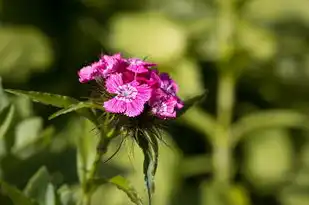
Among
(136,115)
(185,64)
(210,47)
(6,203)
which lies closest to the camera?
(136,115)

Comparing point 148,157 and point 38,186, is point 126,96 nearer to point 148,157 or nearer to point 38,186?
point 148,157

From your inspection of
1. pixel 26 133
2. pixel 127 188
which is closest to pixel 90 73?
pixel 127 188

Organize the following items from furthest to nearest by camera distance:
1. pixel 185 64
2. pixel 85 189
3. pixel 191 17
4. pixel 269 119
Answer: pixel 191 17, pixel 185 64, pixel 269 119, pixel 85 189

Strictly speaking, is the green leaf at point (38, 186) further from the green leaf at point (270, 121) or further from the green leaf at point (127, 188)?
the green leaf at point (270, 121)

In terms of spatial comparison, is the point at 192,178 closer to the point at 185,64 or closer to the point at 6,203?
the point at 185,64

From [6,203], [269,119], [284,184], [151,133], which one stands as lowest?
[284,184]

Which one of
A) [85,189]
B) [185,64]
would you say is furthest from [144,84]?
[185,64]
